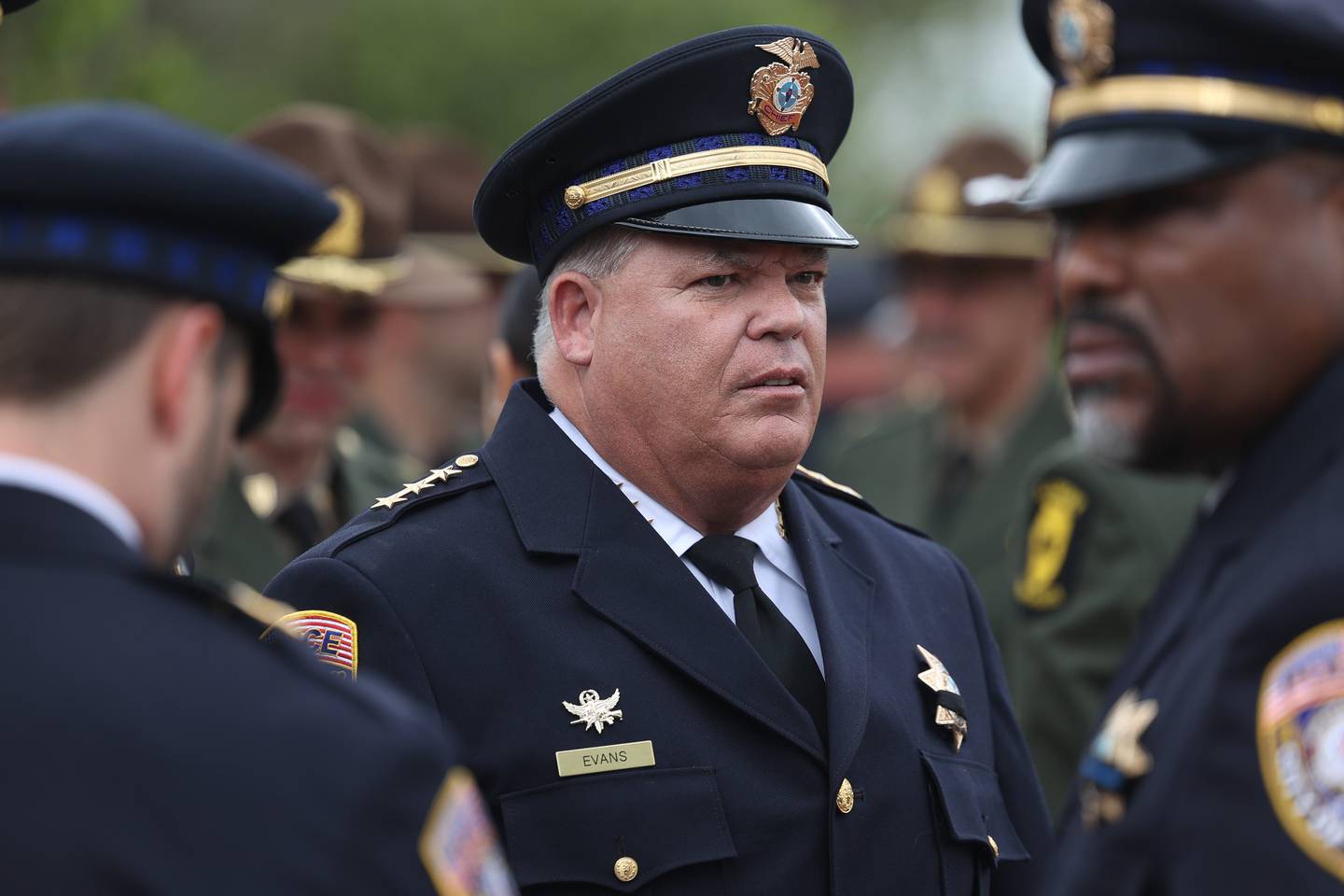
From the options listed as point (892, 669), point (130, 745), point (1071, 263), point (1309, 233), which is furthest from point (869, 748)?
point (130, 745)

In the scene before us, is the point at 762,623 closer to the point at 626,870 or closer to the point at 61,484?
the point at 626,870

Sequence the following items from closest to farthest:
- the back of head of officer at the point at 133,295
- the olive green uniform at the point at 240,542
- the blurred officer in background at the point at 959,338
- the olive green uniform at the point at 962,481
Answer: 1. the back of head of officer at the point at 133,295
2. the olive green uniform at the point at 240,542
3. the olive green uniform at the point at 962,481
4. the blurred officer in background at the point at 959,338

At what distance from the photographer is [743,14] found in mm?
14977

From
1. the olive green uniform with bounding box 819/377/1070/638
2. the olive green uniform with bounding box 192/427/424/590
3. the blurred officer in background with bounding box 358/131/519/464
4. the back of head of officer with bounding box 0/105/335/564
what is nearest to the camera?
the back of head of officer with bounding box 0/105/335/564

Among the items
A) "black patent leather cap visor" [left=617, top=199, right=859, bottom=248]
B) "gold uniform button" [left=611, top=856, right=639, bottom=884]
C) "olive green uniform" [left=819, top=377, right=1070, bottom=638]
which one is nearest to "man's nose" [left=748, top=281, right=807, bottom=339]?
"black patent leather cap visor" [left=617, top=199, right=859, bottom=248]

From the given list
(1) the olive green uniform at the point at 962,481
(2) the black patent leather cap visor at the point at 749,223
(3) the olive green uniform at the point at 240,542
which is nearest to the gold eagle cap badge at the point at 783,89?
(2) the black patent leather cap visor at the point at 749,223

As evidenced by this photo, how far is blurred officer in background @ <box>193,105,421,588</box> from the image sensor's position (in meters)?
5.48

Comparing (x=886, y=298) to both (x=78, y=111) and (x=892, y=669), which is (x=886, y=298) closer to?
(x=892, y=669)

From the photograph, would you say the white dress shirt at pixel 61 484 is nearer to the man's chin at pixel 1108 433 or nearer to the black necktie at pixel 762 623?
the man's chin at pixel 1108 433

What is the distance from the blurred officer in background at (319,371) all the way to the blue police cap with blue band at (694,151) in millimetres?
1963

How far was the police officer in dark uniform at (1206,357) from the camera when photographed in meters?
2.35

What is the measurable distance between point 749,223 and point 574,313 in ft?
1.52

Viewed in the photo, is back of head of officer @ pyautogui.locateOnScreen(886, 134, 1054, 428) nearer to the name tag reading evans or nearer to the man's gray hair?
the man's gray hair

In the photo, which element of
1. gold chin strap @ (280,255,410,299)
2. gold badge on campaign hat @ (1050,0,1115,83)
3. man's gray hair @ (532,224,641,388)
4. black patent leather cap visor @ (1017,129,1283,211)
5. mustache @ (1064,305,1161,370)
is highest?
gold chin strap @ (280,255,410,299)
